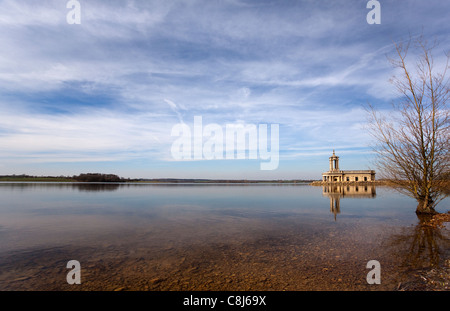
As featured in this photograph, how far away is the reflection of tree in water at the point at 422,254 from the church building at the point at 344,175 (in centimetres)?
11032

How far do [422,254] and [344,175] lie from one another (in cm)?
11880

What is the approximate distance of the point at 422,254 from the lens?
9.02m

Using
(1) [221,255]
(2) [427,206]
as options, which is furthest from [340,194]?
(1) [221,255]

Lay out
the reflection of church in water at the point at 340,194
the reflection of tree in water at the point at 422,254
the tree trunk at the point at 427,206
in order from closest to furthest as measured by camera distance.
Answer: the reflection of tree in water at the point at 422,254
the tree trunk at the point at 427,206
the reflection of church in water at the point at 340,194

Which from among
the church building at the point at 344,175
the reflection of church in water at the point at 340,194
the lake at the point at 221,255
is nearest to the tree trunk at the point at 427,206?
the lake at the point at 221,255

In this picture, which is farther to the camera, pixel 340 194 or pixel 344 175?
pixel 344 175

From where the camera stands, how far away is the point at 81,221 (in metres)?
16.9

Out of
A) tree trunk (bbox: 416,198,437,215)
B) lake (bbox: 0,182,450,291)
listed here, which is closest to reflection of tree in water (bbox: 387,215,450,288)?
lake (bbox: 0,182,450,291)

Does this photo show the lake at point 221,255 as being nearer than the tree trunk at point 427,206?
Yes

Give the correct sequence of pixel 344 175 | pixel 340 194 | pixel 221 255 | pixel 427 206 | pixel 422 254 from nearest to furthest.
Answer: pixel 422 254, pixel 221 255, pixel 427 206, pixel 340 194, pixel 344 175

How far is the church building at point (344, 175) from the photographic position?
4470 inches

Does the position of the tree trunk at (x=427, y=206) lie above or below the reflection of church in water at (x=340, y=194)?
above

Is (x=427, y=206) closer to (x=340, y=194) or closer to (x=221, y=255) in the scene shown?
(x=221, y=255)

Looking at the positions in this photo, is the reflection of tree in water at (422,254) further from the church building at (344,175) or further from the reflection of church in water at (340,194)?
the church building at (344,175)
